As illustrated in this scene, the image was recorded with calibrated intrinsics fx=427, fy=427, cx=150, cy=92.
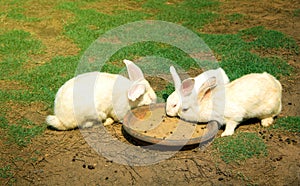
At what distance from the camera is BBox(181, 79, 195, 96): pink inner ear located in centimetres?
531

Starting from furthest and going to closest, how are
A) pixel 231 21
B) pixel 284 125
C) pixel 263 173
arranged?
pixel 231 21, pixel 284 125, pixel 263 173

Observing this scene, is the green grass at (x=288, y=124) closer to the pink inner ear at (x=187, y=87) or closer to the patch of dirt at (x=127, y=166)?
the patch of dirt at (x=127, y=166)

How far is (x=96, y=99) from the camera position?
5.39 metres

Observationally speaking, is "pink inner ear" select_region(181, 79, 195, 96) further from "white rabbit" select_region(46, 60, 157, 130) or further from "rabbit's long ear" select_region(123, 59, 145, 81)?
"rabbit's long ear" select_region(123, 59, 145, 81)

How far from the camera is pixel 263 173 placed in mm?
4598

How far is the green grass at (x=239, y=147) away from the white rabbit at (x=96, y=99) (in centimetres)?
119

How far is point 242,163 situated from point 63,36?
5.41 metres

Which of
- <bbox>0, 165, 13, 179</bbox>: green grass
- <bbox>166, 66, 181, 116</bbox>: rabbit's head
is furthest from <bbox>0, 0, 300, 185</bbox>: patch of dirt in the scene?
<bbox>166, 66, 181, 116</bbox>: rabbit's head

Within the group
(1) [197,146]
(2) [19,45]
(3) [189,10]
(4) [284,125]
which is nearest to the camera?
(1) [197,146]

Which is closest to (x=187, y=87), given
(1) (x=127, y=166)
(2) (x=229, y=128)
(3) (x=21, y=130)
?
(2) (x=229, y=128)

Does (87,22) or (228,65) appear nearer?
(228,65)

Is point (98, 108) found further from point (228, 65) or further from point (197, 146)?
point (228, 65)

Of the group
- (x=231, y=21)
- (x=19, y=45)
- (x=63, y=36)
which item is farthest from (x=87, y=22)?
(x=231, y=21)

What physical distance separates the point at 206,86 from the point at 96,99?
1394 millimetres
